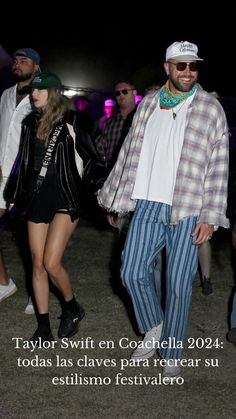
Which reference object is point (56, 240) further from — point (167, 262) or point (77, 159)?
point (167, 262)

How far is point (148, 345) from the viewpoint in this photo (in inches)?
164

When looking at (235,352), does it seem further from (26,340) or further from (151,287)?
(26,340)

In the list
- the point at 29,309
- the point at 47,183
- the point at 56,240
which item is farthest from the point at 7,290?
the point at 47,183

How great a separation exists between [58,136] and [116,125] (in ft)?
9.18

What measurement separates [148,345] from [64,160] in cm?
147

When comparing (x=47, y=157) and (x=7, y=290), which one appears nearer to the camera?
(x=47, y=157)

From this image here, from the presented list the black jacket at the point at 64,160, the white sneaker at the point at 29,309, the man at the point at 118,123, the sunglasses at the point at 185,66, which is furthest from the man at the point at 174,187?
the man at the point at 118,123

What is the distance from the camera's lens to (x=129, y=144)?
411cm

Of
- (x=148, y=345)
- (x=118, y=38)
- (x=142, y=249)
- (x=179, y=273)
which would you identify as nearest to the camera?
(x=179, y=273)

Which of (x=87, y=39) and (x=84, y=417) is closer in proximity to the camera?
(x=84, y=417)

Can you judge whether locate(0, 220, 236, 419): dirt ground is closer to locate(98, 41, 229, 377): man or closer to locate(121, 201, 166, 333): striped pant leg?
locate(98, 41, 229, 377): man

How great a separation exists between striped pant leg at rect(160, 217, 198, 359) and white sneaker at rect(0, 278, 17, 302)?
201cm

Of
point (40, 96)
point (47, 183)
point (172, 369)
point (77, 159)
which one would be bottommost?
point (172, 369)

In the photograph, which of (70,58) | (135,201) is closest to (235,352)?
(135,201)
